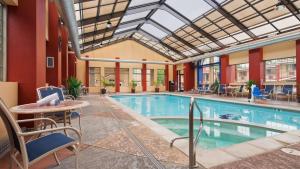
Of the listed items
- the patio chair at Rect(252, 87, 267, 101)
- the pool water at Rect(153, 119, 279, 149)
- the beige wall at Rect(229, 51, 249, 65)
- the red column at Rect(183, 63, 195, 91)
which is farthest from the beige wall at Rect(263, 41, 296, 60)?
A: the red column at Rect(183, 63, 195, 91)

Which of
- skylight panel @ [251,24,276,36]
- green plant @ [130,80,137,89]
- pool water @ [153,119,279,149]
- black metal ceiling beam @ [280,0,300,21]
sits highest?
black metal ceiling beam @ [280,0,300,21]

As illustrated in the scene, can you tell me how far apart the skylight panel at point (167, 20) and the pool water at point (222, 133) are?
7.23 metres

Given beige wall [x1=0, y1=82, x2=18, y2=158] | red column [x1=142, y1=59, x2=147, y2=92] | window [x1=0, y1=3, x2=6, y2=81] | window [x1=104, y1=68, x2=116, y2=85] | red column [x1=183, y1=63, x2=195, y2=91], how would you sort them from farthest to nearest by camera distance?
red column [x1=142, y1=59, x2=147, y2=92]
red column [x1=183, y1=63, x2=195, y2=91]
window [x1=104, y1=68, x2=116, y2=85]
window [x1=0, y1=3, x2=6, y2=81]
beige wall [x1=0, y1=82, x2=18, y2=158]

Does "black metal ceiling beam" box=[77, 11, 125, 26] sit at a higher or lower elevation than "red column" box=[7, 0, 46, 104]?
higher

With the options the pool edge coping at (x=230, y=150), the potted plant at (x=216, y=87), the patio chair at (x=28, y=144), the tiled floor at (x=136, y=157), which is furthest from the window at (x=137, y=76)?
the patio chair at (x=28, y=144)

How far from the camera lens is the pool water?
152 inches

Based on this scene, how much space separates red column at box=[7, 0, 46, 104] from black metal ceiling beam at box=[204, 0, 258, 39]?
24.1ft

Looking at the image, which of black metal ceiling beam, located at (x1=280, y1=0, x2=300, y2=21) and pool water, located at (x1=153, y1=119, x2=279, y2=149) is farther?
black metal ceiling beam, located at (x1=280, y1=0, x2=300, y2=21)

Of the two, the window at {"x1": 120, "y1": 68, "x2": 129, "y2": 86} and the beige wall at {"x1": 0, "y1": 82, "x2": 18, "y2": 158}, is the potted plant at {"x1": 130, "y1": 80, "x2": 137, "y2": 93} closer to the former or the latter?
the window at {"x1": 120, "y1": 68, "x2": 129, "y2": 86}

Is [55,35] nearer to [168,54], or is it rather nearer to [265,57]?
[265,57]

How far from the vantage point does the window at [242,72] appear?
12.2 meters

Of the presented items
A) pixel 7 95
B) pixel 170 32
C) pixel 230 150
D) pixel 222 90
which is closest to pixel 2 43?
pixel 7 95

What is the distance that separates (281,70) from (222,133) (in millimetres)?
8001

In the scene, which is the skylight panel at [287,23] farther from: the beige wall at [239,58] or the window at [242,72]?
the window at [242,72]
